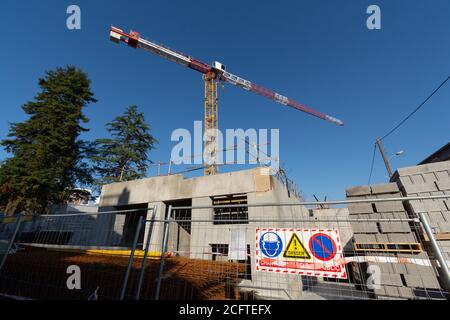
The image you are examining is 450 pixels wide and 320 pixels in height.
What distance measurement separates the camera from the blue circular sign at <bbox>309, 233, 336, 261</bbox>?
333 centimetres

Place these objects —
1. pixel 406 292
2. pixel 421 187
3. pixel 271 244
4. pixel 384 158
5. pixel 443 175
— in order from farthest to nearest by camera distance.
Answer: pixel 384 158 < pixel 421 187 < pixel 443 175 < pixel 406 292 < pixel 271 244

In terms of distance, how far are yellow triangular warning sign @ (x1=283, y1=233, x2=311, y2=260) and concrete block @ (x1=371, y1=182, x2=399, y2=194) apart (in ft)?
15.3

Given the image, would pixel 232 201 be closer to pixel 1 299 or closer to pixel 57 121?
pixel 1 299

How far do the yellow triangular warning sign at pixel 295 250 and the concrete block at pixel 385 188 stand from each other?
4.65 m

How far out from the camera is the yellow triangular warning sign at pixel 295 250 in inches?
134

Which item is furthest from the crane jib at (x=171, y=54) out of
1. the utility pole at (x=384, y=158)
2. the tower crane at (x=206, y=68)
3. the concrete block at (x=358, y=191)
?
the concrete block at (x=358, y=191)

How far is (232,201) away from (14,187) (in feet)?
72.4

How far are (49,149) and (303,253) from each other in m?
26.8

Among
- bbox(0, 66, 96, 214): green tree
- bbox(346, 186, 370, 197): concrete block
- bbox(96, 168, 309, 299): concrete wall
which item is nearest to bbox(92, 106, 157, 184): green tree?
bbox(0, 66, 96, 214): green tree

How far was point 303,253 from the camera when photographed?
11.2ft

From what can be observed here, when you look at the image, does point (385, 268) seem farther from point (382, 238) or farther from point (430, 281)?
point (430, 281)

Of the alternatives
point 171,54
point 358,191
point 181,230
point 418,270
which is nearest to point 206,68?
point 171,54

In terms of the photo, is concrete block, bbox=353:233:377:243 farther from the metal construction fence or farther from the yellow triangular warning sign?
the yellow triangular warning sign
